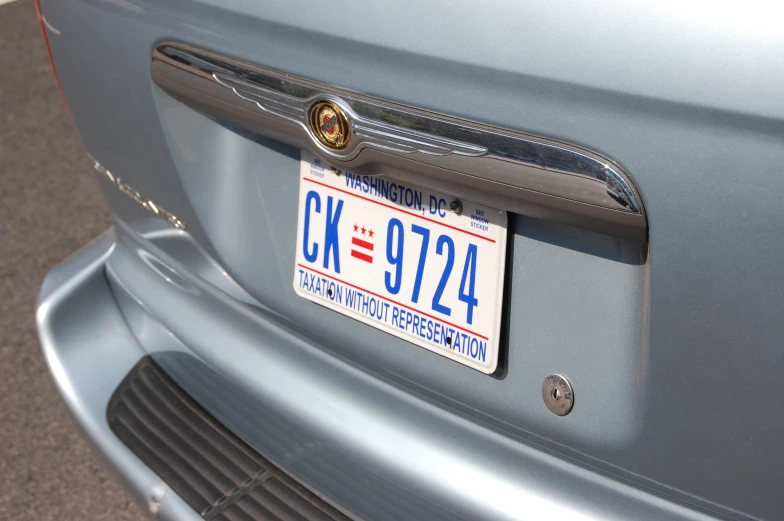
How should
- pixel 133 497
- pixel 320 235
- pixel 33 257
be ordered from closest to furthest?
pixel 320 235
pixel 133 497
pixel 33 257

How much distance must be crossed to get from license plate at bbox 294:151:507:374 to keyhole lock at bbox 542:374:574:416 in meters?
0.08

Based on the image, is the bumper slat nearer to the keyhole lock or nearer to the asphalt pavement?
the asphalt pavement

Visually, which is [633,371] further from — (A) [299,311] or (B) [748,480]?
(A) [299,311]

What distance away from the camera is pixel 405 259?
1.33 m

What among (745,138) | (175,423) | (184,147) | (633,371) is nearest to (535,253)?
(633,371)

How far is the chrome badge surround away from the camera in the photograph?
5.57 feet

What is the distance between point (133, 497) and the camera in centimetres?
174

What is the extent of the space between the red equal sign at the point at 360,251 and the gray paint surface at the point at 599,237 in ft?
0.39

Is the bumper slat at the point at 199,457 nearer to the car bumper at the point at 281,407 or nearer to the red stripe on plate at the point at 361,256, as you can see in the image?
the car bumper at the point at 281,407

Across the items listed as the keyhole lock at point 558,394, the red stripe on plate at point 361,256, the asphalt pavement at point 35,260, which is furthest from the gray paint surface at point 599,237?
the asphalt pavement at point 35,260

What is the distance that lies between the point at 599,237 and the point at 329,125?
1.29 ft

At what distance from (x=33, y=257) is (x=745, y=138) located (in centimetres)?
296

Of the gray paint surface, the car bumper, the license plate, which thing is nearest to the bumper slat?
the car bumper

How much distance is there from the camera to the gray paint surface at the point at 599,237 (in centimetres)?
95
